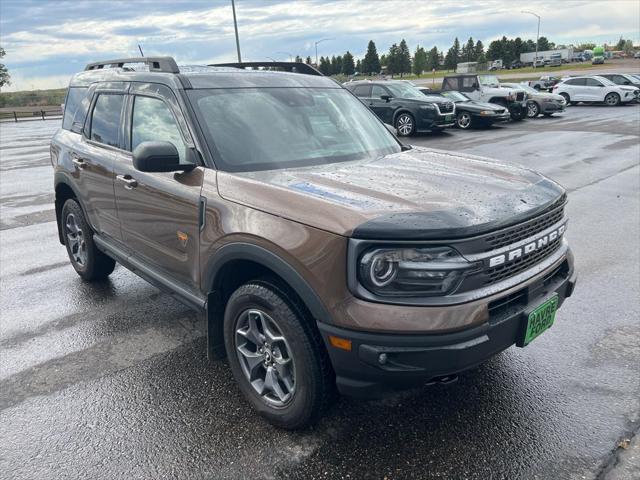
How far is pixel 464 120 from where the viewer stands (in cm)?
1998

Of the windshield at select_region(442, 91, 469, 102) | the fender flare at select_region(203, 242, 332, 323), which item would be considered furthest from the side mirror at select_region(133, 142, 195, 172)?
the windshield at select_region(442, 91, 469, 102)

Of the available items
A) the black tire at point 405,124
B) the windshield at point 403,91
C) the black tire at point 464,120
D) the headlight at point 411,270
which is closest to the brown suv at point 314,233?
the headlight at point 411,270

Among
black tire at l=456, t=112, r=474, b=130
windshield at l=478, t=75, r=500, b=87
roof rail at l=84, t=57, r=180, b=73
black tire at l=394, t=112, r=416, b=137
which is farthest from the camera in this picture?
windshield at l=478, t=75, r=500, b=87

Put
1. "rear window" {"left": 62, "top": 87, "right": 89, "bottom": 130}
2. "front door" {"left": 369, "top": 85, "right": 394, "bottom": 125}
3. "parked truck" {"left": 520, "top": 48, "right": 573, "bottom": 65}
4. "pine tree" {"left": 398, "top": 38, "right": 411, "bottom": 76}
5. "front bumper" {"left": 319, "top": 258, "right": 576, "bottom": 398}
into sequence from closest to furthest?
"front bumper" {"left": 319, "top": 258, "right": 576, "bottom": 398}, "rear window" {"left": 62, "top": 87, "right": 89, "bottom": 130}, "front door" {"left": 369, "top": 85, "right": 394, "bottom": 125}, "parked truck" {"left": 520, "top": 48, "right": 573, "bottom": 65}, "pine tree" {"left": 398, "top": 38, "right": 411, "bottom": 76}

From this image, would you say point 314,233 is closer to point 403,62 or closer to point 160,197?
point 160,197

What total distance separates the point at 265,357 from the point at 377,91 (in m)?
17.2

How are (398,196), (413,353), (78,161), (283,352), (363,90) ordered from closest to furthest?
(413,353)
(398,196)
(283,352)
(78,161)
(363,90)

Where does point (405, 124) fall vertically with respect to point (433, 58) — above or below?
below

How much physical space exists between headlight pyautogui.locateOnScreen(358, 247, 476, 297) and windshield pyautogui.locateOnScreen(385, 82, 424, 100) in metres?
17.0

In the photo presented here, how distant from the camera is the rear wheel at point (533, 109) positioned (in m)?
23.4

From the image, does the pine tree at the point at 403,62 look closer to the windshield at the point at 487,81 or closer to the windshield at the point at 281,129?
the windshield at the point at 487,81

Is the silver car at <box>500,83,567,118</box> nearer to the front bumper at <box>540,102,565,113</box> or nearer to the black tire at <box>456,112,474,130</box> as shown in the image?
the front bumper at <box>540,102,565,113</box>

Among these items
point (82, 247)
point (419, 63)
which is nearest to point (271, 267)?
point (82, 247)

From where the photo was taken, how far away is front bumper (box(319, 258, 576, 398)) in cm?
233
